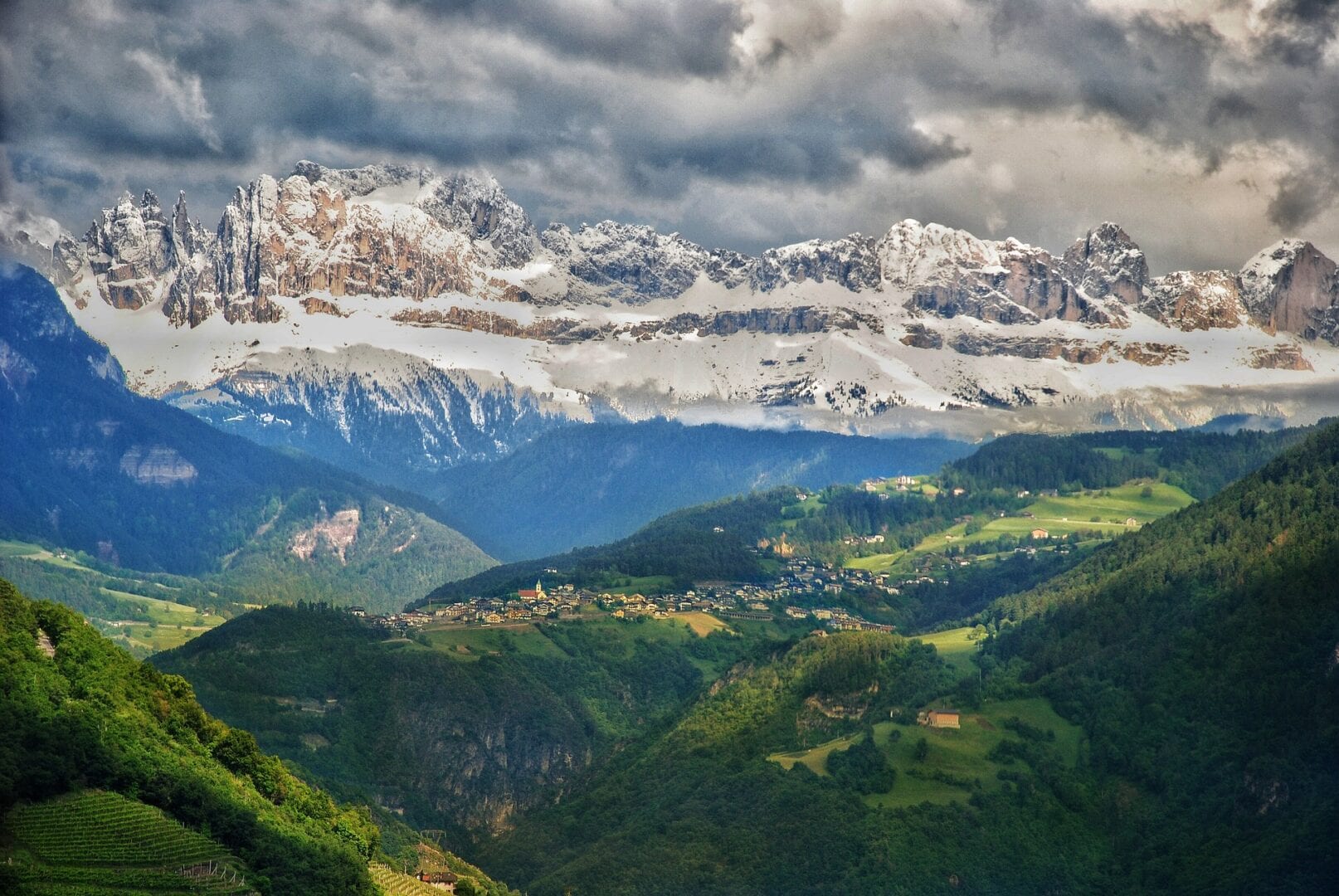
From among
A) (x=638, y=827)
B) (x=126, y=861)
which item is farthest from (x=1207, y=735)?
(x=126, y=861)

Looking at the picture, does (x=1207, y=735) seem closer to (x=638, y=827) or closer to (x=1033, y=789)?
(x=1033, y=789)

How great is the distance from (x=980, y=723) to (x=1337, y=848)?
44.9 meters

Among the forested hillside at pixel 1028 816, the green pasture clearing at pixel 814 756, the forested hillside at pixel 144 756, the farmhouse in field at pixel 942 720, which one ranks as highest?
the forested hillside at pixel 144 756

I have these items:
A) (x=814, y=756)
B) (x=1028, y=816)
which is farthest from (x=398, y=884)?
(x=1028, y=816)

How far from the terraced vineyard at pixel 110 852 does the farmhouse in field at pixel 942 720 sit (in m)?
99.9

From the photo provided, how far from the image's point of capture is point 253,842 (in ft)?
392

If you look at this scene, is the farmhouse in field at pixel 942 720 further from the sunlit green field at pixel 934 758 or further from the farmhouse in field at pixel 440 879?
the farmhouse in field at pixel 440 879

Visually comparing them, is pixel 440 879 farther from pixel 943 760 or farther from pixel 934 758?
pixel 943 760

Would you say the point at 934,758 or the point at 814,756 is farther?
the point at 814,756

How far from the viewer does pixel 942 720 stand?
19712cm

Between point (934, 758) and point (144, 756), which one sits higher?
point (144, 756)

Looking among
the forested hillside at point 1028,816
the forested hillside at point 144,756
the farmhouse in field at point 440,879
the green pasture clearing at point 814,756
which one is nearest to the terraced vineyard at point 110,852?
the forested hillside at point 144,756

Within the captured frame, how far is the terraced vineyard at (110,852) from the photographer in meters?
100

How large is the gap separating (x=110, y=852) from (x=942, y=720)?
112183 mm
